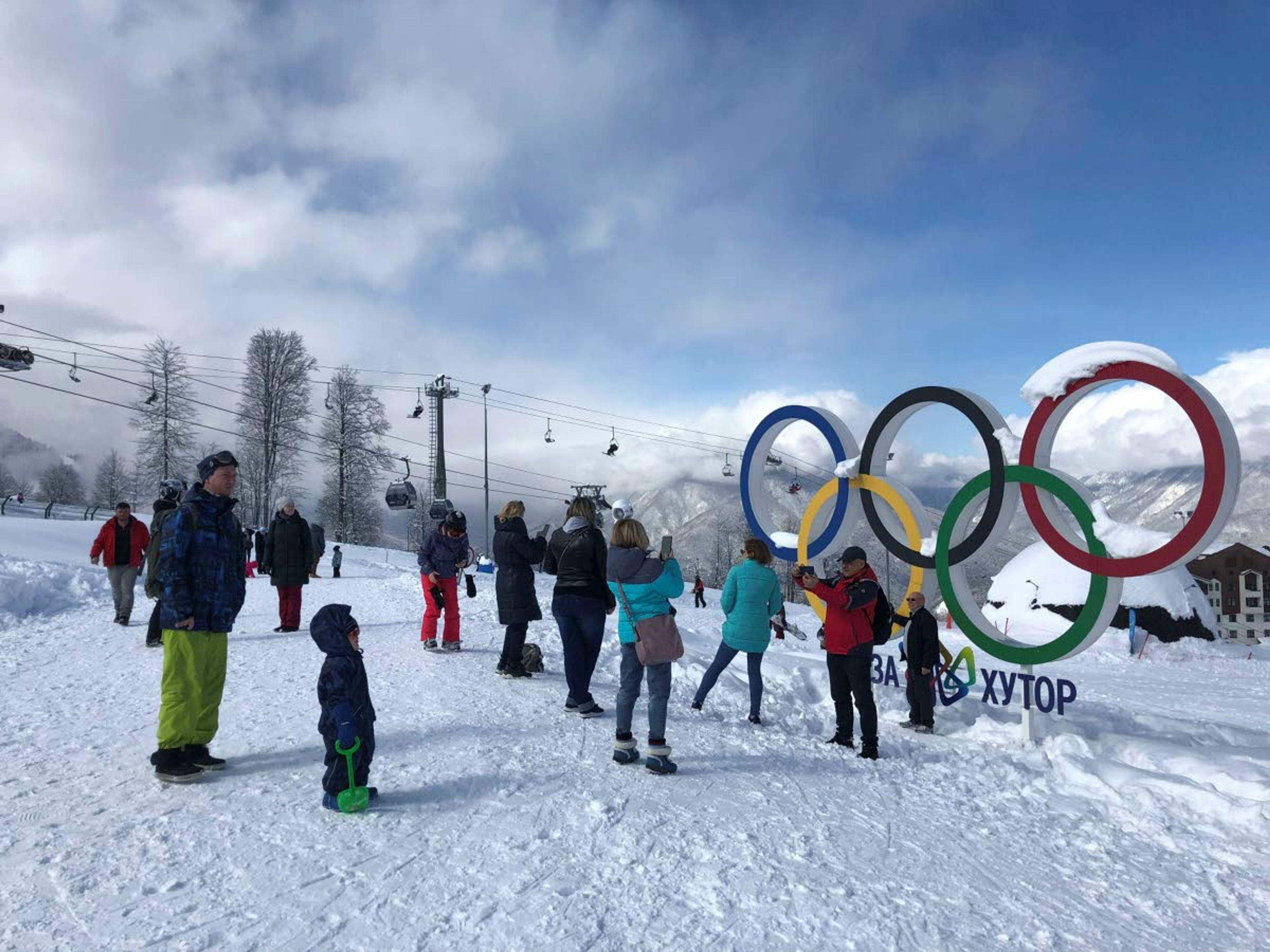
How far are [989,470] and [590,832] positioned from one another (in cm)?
578

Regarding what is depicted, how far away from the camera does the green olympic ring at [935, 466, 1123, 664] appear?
6.57 meters

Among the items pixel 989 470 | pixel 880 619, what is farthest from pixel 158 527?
pixel 989 470

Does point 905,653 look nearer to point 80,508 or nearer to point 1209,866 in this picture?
point 1209,866

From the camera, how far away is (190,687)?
4.02 m

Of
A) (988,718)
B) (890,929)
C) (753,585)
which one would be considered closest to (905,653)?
(988,718)

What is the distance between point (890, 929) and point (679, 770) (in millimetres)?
1931

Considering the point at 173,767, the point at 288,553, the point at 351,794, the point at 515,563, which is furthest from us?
the point at 288,553

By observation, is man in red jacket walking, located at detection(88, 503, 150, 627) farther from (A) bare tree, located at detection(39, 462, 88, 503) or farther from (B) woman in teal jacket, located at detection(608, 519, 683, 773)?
(A) bare tree, located at detection(39, 462, 88, 503)

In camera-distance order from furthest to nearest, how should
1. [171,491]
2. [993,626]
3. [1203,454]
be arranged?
[171,491]
[993,626]
[1203,454]

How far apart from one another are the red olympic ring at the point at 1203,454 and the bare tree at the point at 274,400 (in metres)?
35.5

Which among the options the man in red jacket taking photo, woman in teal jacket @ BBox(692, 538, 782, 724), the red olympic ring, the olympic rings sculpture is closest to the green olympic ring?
the olympic rings sculpture

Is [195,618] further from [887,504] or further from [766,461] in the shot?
[766,461]

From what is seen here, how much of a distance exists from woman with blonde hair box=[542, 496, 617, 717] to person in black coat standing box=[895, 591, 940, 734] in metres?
3.17

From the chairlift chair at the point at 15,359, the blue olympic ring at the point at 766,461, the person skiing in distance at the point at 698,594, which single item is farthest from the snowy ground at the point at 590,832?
the person skiing in distance at the point at 698,594
